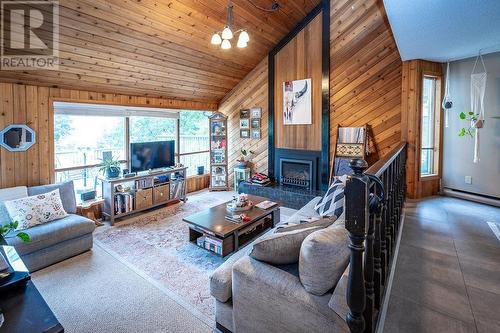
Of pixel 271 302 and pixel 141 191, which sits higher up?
pixel 141 191

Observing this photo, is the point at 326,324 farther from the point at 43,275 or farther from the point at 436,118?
the point at 436,118

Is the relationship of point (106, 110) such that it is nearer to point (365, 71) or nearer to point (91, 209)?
point (91, 209)

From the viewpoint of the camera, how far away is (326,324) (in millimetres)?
1333

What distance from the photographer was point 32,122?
12.1ft

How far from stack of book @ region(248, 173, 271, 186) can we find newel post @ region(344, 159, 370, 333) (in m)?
4.50

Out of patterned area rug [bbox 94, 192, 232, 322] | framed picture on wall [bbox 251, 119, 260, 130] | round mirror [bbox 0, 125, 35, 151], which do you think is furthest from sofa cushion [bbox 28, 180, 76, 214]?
framed picture on wall [bbox 251, 119, 260, 130]

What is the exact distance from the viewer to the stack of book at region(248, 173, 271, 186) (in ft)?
18.6

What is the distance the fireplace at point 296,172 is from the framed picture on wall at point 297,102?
0.81m

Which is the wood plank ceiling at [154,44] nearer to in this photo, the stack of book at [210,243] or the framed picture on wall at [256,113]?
the framed picture on wall at [256,113]

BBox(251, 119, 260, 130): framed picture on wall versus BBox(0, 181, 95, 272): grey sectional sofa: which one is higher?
BBox(251, 119, 260, 130): framed picture on wall

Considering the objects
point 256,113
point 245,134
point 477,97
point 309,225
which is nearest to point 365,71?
point 477,97

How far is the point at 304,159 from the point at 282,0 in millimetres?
2880

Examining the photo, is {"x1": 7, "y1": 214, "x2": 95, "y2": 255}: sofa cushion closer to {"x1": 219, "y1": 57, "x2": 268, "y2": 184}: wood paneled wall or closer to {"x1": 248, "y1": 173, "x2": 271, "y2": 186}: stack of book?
{"x1": 248, "y1": 173, "x2": 271, "y2": 186}: stack of book

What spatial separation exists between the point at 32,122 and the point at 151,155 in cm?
182
